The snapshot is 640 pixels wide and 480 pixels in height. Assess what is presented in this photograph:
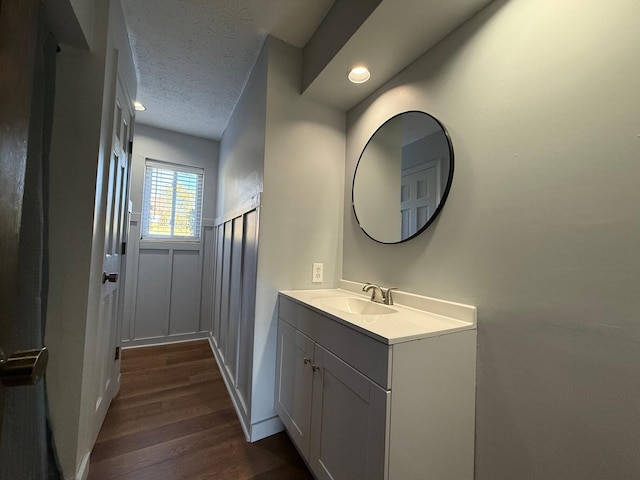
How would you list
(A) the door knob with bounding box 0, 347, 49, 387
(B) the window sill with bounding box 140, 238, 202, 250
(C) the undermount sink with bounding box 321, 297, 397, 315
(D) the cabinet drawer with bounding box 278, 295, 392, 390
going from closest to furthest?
(A) the door knob with bounding box 0, 347, 49, 387 < (D) the cabinet drawer with bounding box 278, 295, 392, 390 < (C) the undermount sink with bounding box 321, 297, 397, 315 < (B) the window sill with bounding box 140, 238, 202, 250

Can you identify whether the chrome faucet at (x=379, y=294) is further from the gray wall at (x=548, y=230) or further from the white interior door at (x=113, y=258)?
the white interior door at (x=113, y=258)

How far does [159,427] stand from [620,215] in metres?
2.44

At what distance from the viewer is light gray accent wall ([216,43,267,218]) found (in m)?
1.72

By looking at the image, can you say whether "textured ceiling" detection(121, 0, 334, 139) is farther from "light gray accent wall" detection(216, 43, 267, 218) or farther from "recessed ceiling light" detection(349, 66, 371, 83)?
"recessed ceiling light" detection(349, 66, 371, 83)

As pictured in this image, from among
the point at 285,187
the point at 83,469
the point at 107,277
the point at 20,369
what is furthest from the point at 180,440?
the point at 285,187

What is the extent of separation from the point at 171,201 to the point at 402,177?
110 inches

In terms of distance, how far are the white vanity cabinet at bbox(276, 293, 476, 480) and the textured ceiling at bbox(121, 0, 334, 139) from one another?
169cm

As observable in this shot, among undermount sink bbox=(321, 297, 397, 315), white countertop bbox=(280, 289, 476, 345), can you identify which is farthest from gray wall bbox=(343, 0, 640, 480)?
undermount sink bbox=(321, 297, 397, 315)

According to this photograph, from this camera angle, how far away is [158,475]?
4.31ft

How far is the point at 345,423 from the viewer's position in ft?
3.35

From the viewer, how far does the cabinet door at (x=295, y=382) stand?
129 centimetres

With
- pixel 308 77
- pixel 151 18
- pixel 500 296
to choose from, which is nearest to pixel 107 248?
→ pixel 151 18

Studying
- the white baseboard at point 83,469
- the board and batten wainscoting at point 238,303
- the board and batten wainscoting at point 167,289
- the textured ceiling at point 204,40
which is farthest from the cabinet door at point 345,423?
the board and batten wainscoting at point 167,289

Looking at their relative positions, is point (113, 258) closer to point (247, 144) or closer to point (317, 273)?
point (247, 144)
